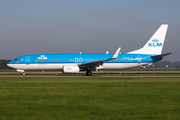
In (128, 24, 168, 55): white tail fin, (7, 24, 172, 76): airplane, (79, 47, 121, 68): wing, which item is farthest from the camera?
(128, 24, 168, 55): white tail fin

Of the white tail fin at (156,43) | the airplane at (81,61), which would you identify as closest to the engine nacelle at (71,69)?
the airplane at (81,61)

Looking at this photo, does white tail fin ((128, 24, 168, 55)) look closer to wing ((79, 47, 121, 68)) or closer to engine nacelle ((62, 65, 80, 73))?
wing ((79, 47, 121, 68))

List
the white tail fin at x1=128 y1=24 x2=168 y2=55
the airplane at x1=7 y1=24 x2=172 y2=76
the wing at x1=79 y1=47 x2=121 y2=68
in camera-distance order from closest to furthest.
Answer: the wing at x1=79 y1=47 x2=121 y2=68 < the airplane at x1=7 y1=24 x2=172 y2=76 < the white tail fin at x1=128 y1=24 x2=168 y2=55

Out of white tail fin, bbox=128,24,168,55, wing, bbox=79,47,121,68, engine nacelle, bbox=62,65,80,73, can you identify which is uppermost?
white tail fin, bbox=128,24,168,55

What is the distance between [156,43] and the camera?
3784 cm

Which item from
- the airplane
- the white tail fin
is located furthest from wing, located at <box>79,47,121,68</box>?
the white tail fin

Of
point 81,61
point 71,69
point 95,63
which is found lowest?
point 71,69

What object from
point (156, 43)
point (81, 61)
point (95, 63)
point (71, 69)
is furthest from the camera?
point (156, 43)

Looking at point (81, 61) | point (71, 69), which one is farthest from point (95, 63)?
point (71, 69)

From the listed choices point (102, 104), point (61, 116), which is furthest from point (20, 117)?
point (102, 104)

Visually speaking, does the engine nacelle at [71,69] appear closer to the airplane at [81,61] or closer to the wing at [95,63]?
the wing at [95,63]

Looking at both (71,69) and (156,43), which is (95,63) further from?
(156,43)

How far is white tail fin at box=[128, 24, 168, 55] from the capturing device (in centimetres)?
3775

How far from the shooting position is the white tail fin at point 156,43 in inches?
1486
